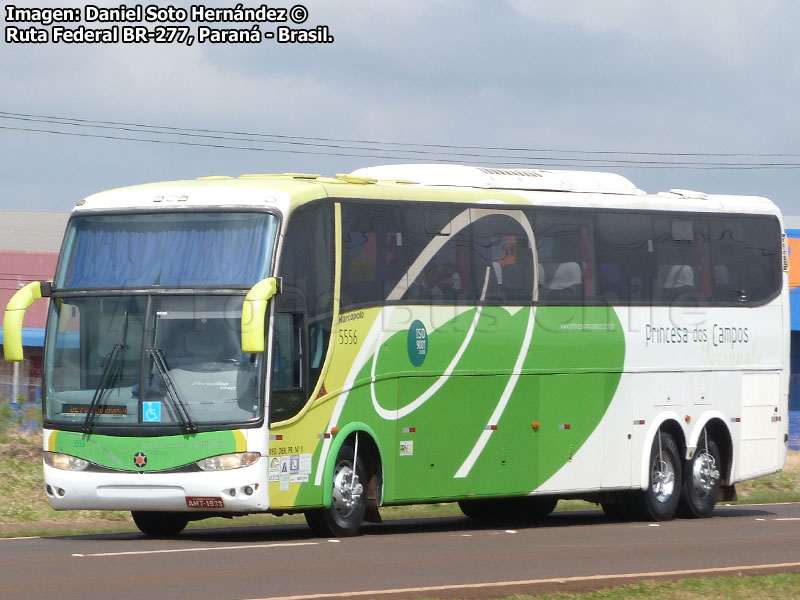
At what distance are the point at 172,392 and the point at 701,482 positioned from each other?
28.7ft

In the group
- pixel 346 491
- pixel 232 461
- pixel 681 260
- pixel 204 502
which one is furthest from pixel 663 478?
pixel 204 502

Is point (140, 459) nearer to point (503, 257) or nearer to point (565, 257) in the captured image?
point (503, 257)

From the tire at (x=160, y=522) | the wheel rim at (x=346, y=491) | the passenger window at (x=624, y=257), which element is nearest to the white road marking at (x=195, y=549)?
the wheel rim at (x=346, y=491)

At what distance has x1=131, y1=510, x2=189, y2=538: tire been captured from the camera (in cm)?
1781

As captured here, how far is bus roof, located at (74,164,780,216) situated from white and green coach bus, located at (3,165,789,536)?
3 cm

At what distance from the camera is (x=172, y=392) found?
53.1 feet

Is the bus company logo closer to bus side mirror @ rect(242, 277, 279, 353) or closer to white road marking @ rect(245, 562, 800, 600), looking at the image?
bus side mirror @ rect(242, 277, 279, 353)

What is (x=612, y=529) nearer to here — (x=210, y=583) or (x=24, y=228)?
(x=210, y=583)

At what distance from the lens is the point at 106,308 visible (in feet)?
54.7

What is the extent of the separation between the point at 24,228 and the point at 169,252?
148ft

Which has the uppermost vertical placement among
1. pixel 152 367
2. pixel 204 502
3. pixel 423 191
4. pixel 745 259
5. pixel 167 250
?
pixel 423 191

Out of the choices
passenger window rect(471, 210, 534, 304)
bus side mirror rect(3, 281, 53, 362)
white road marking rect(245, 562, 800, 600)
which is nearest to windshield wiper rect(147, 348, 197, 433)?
bus side mirror rect(3, 281, 53, 362)

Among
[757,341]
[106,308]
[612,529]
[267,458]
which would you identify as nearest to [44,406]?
[106,308]

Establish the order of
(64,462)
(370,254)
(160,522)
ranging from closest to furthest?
1. (64,462)
2. (370,254)
3. (160,522)
